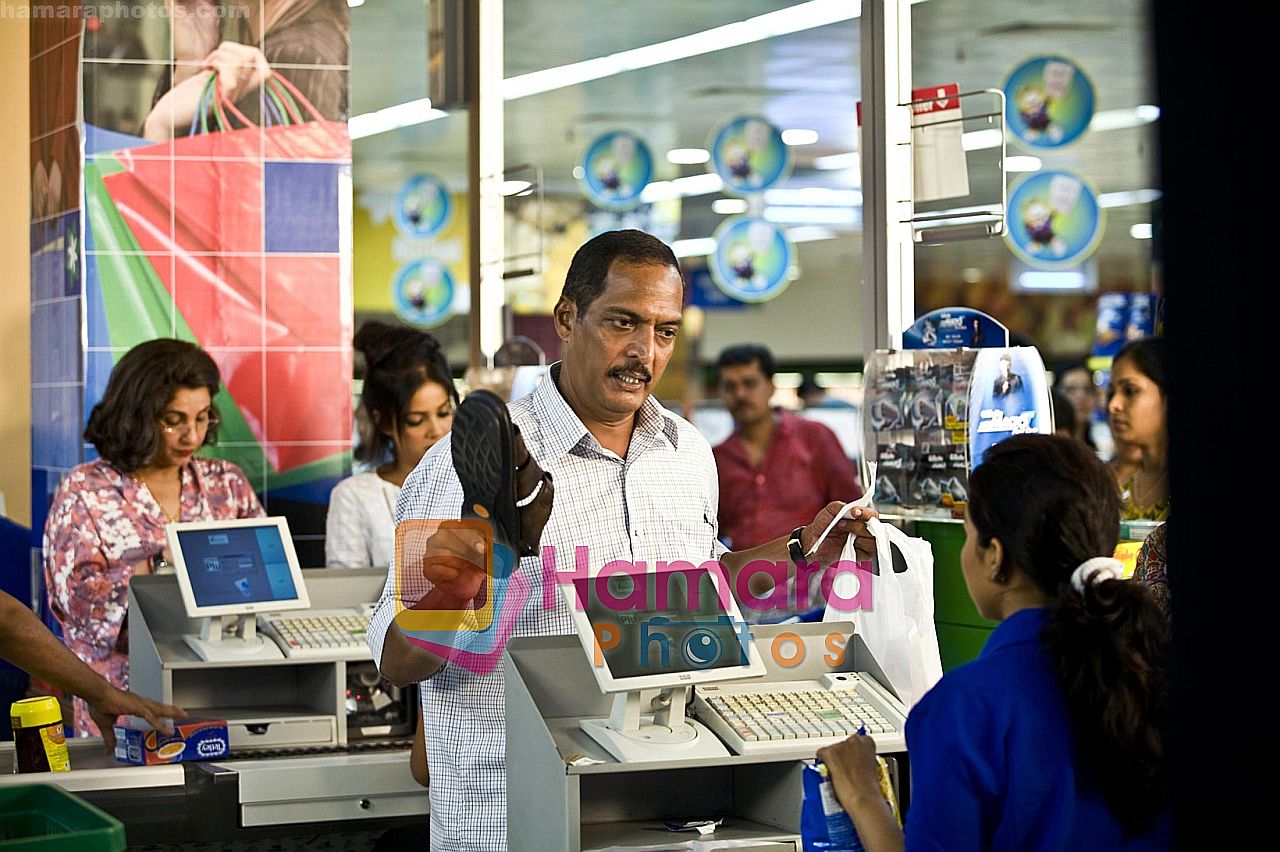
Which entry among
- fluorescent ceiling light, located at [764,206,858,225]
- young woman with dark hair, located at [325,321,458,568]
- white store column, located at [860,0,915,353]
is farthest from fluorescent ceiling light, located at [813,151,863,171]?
young woman with dark hair, located at [325,321,458,568]

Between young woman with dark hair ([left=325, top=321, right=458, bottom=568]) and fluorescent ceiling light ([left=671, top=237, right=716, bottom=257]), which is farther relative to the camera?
fluorescent ceiling light ([left=671, top=237, right=716, bottom=257])

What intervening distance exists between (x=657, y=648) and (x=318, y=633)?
5.61 ft

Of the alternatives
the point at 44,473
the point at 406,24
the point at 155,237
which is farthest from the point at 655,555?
the point at 406,24

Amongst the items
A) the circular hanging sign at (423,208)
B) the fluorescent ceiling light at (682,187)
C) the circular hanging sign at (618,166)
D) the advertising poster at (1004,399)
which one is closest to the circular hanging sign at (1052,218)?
the advertising poster at (1004,399)

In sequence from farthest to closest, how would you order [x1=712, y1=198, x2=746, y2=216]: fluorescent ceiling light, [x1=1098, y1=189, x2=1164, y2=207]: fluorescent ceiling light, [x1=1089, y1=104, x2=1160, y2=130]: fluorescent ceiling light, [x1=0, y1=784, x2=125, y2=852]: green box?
[x1=712, y1=198, x2=746, y2=216]: fluorescent ceiling light
[x1=1098, y1=189, x2=1164, y2=207]: fluorescent ceiling light
[x1=1089, y1=104, x2=1160, y2=130]: fluorescent ceiling light
[x1=0, y1=784, x2=125, y2=852]: green box

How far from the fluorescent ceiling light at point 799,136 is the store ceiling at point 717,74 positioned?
159 mm

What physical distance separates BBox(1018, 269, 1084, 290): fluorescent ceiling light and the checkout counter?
43.8ft

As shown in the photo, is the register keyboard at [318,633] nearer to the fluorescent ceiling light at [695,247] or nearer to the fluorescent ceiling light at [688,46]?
the fluorescent ceiling light at [688,46]

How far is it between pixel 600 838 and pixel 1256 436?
64.4 inches

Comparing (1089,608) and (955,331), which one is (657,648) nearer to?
(1089,608)

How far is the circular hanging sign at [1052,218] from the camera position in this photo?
15.3 ft

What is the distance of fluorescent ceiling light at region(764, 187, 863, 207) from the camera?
51.5 ft

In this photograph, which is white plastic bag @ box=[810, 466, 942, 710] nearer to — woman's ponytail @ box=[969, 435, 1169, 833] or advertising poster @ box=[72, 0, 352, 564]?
woman's ponytail @ box=[969, 435, 1169, 833]

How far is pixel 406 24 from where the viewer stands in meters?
9.73
